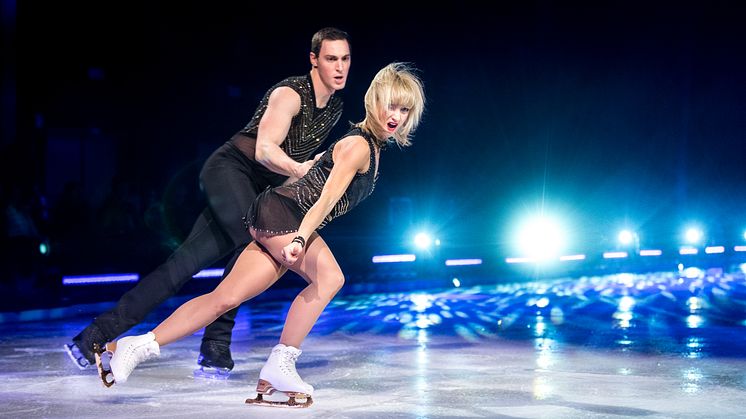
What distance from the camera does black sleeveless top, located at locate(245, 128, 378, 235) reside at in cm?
444

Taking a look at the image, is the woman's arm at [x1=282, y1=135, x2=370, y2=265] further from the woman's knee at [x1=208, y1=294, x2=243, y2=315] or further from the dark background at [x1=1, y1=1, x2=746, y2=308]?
the dark background at [x1=1, y1=1, x2=746, y2=308]

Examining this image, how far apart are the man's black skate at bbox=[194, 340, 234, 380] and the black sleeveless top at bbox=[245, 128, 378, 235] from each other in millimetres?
1368

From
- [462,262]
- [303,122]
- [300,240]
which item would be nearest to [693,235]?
[462,262]

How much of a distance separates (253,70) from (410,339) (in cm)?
1815

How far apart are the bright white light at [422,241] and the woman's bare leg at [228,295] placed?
14.4m

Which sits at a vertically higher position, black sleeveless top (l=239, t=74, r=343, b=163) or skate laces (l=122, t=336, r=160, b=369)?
black sleeveless top (l=239, t=74, r=343, b=163)

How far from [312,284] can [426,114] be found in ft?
79.6

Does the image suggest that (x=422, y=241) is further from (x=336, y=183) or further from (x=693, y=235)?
(x=693, y=235)

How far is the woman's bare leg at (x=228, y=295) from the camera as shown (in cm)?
449

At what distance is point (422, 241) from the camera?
62.1ft

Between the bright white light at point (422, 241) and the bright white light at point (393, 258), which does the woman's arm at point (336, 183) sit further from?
the bright white light at point (422, 241)

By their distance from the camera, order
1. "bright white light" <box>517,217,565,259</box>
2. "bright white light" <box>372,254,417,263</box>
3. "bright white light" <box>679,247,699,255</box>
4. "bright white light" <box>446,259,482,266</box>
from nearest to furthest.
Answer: "bright white light" <box>372,254,417,263</box> → "bright white light" <box>446,259,482,266</box> → "bright white light" <box>517,217,565,259</box> → "bright white light" <box>679,247,699,255</box>

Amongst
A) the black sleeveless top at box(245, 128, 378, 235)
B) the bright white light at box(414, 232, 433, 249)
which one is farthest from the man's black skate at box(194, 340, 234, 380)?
the bright white light at box(414, 232, 433, 249)

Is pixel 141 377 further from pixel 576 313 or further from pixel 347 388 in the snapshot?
pixel 576 313
